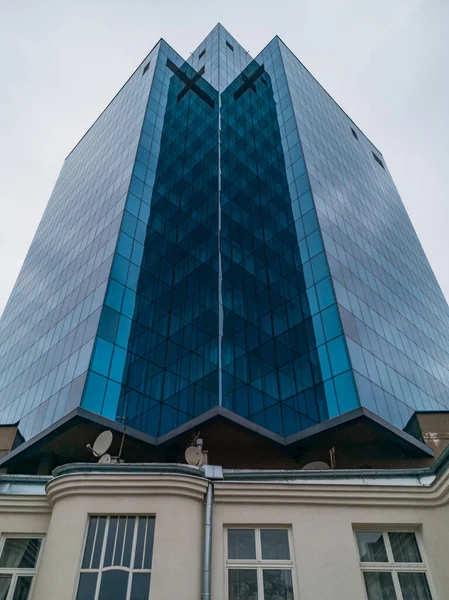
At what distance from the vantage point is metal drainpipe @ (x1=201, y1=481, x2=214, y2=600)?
997cm

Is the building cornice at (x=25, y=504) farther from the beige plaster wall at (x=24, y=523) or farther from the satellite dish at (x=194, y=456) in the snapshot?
the satellite dish at (x=194, y=456)

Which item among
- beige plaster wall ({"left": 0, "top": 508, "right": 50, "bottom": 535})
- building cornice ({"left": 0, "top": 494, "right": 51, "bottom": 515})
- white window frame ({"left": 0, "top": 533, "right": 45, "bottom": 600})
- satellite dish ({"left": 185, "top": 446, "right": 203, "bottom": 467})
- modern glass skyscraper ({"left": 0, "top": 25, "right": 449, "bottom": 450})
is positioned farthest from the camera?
modern glass skyscraper ({"left": 0, "top": 25, "right": 449, "bottom": 450})

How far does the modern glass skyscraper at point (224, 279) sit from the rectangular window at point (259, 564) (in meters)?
16.1

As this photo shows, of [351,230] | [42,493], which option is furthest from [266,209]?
[42,493]

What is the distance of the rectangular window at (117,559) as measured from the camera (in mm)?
9984

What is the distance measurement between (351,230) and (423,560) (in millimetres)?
34008

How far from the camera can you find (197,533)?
1074 centimetres

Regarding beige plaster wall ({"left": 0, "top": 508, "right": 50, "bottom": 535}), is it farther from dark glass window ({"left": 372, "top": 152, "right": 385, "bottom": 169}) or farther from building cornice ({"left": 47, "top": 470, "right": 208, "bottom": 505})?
dark glass window ({"left": 372, "top": 152, "right": 385, "bottom": 169})

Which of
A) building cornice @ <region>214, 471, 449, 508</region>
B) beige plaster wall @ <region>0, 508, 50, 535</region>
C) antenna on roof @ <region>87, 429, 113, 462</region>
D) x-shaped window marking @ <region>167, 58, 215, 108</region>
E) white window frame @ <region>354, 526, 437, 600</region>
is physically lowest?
white window frame @ <region>354, 526, 437, 600</region>

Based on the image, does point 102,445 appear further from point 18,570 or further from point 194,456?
point 18,570

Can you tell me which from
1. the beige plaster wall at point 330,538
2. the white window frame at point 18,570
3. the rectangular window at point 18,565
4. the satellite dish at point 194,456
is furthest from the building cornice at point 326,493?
the rectangular window at point 18,565

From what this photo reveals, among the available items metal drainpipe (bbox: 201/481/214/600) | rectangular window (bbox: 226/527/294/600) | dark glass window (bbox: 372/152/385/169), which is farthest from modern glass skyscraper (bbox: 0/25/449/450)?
rectangular window (bbox: 226/527/294/600)

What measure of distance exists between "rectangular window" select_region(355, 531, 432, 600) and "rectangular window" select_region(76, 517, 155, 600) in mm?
4826

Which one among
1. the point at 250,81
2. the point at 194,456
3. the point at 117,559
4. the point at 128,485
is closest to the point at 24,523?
the point at 117,559
